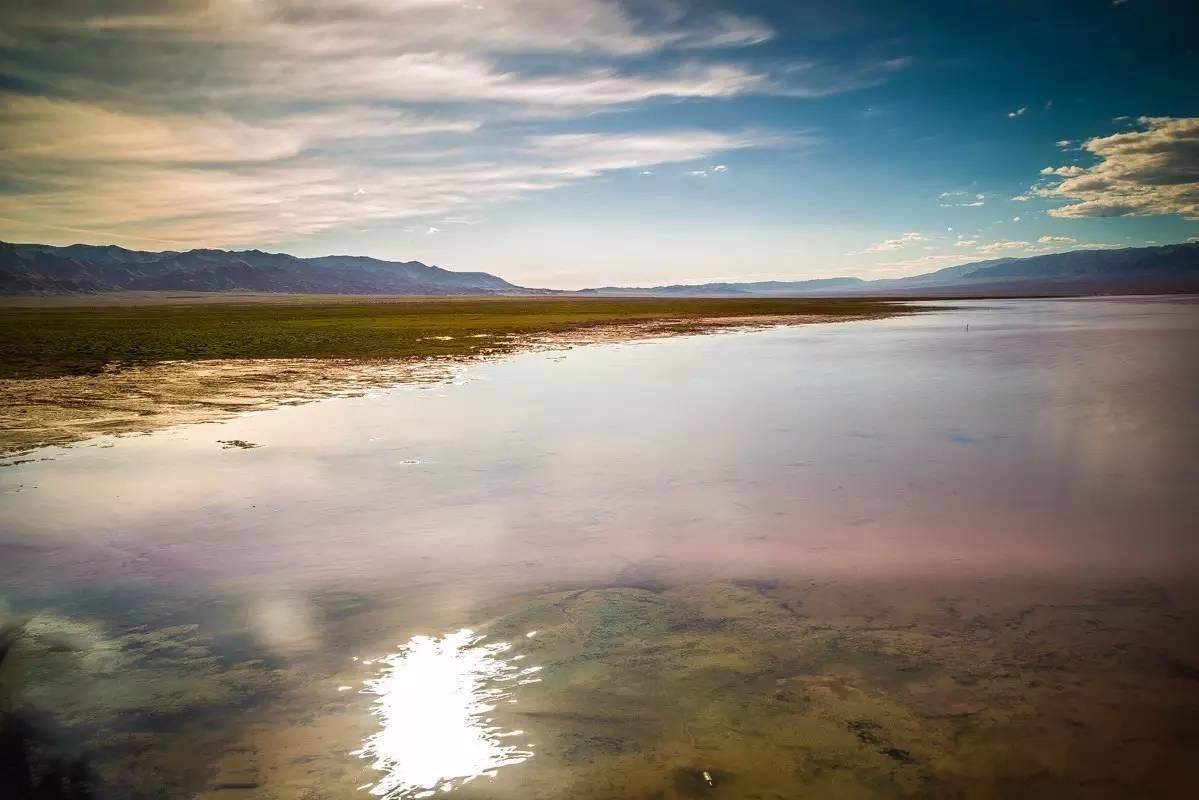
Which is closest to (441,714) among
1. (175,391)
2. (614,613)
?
(614,613)

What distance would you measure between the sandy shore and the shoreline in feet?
0.08

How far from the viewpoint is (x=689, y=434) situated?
599 inches

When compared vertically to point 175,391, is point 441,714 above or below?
below

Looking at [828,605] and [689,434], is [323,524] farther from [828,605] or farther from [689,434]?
[689,434]

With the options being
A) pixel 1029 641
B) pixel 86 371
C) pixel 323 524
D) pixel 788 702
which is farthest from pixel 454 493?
pixel 86 371

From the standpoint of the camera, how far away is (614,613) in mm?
6617

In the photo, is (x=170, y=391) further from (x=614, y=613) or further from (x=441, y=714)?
(x=441, y=714)

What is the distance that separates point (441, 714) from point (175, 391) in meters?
21.3

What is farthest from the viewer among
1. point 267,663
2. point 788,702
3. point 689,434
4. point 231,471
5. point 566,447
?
point 689,434

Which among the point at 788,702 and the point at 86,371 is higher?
the point at 86,371

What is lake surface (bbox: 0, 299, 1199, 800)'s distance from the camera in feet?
14.8

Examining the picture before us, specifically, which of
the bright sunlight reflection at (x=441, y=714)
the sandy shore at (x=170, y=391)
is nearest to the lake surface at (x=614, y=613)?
the bright sunlight reflection at (x=441, y=714)

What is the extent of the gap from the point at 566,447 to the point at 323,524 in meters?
5.65

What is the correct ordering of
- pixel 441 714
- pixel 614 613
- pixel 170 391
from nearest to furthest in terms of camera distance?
pixel 441 714, pixel 614 613, pixel 170 391
